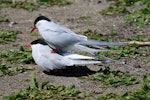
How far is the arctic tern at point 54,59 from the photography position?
580 cm

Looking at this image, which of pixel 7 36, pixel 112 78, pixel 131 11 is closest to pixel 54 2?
pixel 131 11

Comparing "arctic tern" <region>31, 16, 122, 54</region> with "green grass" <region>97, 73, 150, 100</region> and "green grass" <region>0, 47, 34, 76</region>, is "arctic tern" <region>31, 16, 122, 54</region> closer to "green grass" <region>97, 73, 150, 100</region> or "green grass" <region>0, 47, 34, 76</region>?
"green grass" <region>0, 47, 34, 76</region>

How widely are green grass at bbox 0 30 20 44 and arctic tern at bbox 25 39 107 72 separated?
4.73ft

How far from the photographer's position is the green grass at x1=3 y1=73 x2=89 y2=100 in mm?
5199

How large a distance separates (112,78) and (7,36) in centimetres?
246

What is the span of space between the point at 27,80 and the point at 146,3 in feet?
12.5

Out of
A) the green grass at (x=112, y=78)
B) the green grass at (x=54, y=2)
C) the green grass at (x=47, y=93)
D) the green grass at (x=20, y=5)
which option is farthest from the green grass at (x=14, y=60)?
the green grass at (x=54, y=2)

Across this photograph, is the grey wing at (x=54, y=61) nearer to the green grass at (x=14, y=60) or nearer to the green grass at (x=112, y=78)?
the green grass at (x=112, y=78)

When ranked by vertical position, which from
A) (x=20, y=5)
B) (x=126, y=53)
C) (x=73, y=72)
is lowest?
(x=73, y=72)

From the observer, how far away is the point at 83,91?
541 cm

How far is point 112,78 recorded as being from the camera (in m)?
5.64

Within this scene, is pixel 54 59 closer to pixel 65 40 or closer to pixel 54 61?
pixel 54 61

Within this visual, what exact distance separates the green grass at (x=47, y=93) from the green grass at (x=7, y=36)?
209 cm

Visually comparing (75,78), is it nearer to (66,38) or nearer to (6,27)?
(66,38)
